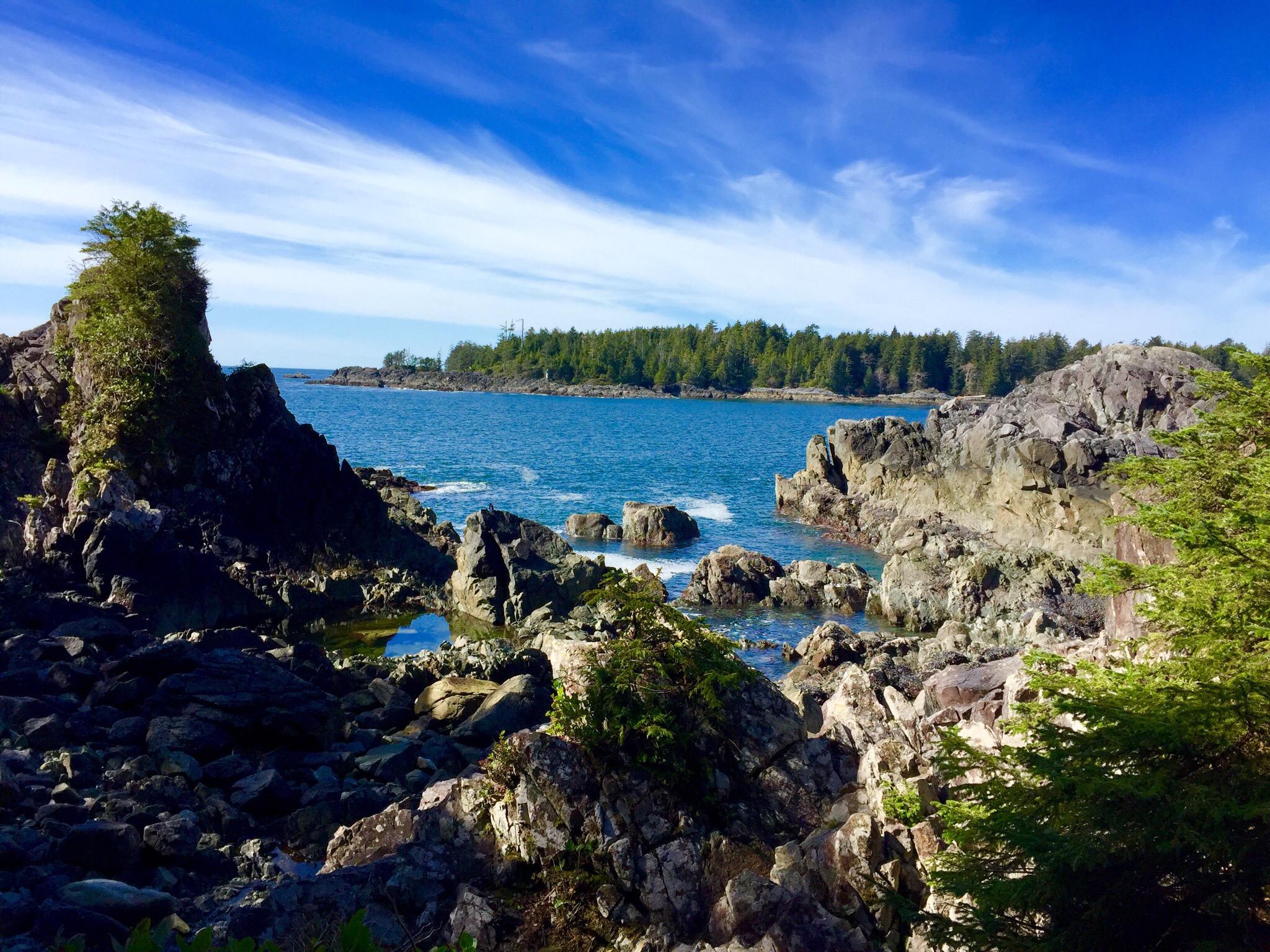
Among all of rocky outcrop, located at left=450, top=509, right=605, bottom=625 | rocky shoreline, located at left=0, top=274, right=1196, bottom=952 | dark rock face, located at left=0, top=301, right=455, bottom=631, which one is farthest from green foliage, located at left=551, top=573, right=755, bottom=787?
dark rock face, located at left=0, top=301, right=455, bottom=631

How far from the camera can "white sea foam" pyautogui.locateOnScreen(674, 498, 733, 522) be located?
59406 mm

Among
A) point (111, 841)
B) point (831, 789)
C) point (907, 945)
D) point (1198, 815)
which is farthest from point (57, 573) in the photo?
point (1198, 815)

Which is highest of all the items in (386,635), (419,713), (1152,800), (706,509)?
(1152,800)

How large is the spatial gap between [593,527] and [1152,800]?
43.3 metres

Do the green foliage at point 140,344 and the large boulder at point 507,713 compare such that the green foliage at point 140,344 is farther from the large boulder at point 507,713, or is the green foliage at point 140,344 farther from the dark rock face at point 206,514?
the large boulder at point 507,713

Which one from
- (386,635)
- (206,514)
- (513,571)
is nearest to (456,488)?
(206,514)

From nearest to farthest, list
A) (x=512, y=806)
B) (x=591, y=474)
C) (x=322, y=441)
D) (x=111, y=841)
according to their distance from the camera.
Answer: (x=512, y=806) < (x=111, y=841) < (x=322, y=441) < (x=591, y=474)

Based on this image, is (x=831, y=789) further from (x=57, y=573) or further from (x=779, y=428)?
(x=779, y=428)

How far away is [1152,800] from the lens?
8305 millimetres

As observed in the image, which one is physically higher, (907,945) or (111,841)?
(907,945)

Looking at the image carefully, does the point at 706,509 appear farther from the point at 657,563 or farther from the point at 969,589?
the point at 969,589

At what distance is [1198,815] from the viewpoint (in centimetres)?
795

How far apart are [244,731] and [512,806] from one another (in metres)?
10.5

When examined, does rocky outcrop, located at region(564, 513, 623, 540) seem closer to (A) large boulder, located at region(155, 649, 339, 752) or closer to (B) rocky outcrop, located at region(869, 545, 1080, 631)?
(B) rocky outcrop, located at region(869, 545, 1080, 631)
